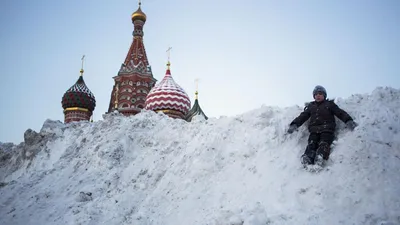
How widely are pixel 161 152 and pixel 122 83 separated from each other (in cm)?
2532

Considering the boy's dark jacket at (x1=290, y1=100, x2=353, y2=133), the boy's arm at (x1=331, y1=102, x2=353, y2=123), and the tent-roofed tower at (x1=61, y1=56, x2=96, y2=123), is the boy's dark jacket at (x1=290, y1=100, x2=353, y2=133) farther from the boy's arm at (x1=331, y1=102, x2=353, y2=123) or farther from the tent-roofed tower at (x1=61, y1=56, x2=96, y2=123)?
the tent-roofed tower at (x1=61, y1=56, x2=96, y2=123)

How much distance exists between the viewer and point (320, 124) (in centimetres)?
680

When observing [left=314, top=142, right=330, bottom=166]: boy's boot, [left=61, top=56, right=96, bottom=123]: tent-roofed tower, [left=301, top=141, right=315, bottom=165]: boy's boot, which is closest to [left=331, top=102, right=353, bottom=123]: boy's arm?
[left=314, top=142, right=330, bottom=166]: boy's boot

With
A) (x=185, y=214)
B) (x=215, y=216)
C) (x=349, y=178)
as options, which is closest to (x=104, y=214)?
(x=185, y=214)

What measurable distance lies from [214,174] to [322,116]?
2388mm

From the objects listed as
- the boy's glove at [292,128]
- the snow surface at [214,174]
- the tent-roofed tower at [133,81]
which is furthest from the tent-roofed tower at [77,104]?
the boy's glove at [292,128]

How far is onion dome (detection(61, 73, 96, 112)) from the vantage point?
32406mm

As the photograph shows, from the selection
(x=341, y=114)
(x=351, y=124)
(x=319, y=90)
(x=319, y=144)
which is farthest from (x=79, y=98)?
(x=351, y=124)

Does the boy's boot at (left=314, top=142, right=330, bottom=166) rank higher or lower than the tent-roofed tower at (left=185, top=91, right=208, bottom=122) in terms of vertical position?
lower

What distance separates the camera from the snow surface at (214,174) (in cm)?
554

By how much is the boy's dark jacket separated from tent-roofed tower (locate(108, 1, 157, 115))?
24.9 meters

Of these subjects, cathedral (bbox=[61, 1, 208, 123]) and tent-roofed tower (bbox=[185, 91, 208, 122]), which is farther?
cathedral (bbox=[61, 1, 208, 123])

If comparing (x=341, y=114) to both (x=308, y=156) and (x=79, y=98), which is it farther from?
(x=79, y=98)

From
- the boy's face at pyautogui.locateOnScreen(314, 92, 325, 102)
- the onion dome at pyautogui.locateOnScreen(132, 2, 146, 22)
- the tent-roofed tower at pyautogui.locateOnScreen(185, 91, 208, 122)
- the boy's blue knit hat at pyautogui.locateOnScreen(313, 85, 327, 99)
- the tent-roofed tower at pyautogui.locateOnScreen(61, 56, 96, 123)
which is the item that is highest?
the onion dome at pyautogui.locateOnScreen(132, 2, 146, 22)
